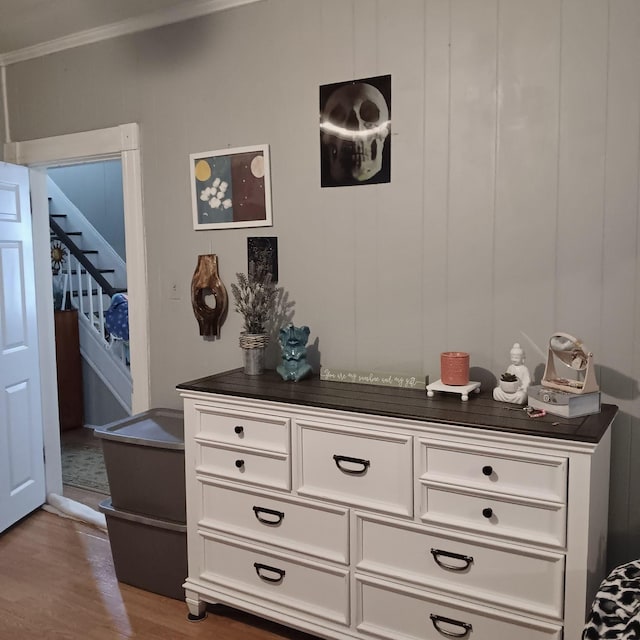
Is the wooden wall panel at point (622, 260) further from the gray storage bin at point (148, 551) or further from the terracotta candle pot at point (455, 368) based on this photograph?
the gray storage bin at point (148, 551)

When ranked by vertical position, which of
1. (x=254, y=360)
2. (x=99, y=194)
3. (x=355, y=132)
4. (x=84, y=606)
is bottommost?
(x=84, y=606)

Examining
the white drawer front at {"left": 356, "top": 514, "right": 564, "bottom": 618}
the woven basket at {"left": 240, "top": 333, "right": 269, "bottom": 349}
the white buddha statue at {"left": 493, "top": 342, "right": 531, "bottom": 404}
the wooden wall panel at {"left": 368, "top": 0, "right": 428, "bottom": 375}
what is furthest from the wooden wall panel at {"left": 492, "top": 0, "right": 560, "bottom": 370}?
the woven basket at {"left": 240, "top": 333, "right": 269, "bottom": 349}

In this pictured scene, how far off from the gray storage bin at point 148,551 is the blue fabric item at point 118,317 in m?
2.33

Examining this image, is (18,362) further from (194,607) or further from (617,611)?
(617,611)

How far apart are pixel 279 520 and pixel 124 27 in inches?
90.1

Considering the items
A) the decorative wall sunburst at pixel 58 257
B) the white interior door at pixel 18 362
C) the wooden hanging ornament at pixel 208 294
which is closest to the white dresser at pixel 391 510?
the wooden hanging ornament at pixel 208 294

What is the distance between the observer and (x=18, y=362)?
3.25 metres

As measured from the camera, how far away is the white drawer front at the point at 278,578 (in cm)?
211

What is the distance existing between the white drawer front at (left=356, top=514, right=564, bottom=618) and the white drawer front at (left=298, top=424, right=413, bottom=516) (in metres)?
0.07

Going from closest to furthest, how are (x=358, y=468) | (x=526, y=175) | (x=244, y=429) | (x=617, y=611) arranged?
(x=617, y=611), (x=358, y=468), (x=526, y=175), (x=244, y=429)

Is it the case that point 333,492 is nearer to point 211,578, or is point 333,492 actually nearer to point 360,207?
point 211,578

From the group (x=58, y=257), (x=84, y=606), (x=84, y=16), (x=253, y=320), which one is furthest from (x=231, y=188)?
(x=58, y=257)

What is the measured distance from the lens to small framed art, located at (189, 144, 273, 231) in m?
2.64

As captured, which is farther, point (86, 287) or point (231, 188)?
point (86, 287)
